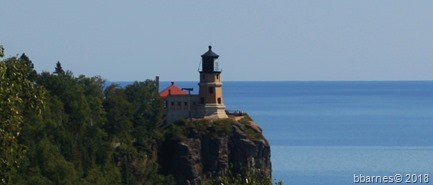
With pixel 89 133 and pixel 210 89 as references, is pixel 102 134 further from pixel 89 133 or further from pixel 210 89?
pixel 210 89

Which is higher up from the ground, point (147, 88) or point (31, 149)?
point (147, 88)

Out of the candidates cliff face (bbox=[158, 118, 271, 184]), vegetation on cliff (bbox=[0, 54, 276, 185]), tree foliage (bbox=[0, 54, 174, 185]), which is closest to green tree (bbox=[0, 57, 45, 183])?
tree foliage (bbox=[0, 54, 174, 185])

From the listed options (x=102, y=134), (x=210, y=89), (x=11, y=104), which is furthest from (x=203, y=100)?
(x=11, y=104)

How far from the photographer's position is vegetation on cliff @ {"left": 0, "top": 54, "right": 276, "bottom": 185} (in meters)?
71.6

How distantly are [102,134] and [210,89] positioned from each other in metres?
12.0

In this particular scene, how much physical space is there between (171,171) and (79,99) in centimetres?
866

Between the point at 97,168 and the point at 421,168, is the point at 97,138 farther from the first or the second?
Answer: the point at 421,168

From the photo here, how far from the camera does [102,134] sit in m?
86.0

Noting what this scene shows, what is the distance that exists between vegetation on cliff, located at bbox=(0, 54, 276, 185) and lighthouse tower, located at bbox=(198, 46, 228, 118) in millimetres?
2102

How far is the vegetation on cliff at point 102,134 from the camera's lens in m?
71.6

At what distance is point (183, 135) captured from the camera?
89562 mm

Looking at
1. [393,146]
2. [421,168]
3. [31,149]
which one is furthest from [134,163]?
[393,146]

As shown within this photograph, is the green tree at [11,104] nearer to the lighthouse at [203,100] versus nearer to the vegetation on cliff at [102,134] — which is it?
the vegetation on cliff at [102,134]

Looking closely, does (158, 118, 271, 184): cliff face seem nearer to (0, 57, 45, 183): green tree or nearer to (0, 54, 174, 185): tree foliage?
(0, 54, 174, 185): tree foliage
